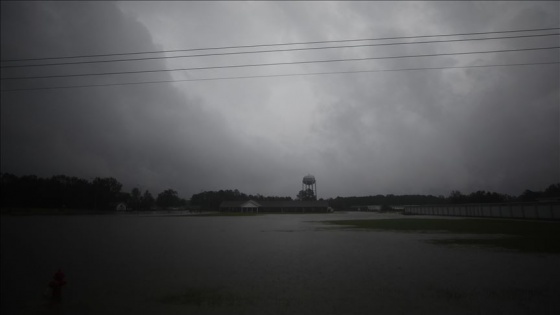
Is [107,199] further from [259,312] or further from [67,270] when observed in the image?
[259,312]

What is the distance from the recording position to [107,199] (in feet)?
291

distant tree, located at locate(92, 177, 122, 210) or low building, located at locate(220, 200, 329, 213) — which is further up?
distant tree, located at locate(92, 177, 122, 210)

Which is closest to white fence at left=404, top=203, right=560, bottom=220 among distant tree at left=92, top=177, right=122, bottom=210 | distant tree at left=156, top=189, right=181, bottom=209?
distant tree at left=92, top=177, right=122, bottom=210

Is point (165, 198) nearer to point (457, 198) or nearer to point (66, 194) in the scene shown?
point (66, 194)

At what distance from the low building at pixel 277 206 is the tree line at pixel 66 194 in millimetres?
38725

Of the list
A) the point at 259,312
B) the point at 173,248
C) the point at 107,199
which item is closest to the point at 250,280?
the point at 259,312

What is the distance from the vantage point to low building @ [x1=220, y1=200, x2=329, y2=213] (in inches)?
4390

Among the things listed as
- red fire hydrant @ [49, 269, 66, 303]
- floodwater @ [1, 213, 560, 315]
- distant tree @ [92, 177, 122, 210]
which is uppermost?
distant tree @ [92, 177, 122, 210]

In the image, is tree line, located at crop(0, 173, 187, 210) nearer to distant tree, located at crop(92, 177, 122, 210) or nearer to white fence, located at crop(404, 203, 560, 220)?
distant tree, located at crop(92, 177, 122, 210)

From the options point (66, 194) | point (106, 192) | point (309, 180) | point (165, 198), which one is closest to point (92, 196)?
point (106, 192)

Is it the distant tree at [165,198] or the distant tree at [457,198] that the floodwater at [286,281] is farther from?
the distant tree at [165,198]

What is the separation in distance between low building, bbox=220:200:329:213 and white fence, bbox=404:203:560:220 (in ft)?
155

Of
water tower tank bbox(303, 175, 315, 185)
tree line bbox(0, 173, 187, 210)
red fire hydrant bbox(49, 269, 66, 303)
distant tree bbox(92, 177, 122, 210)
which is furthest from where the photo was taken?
water tower tank bbox(303, 175, 315, 185)

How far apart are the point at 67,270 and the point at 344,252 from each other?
492 inches
